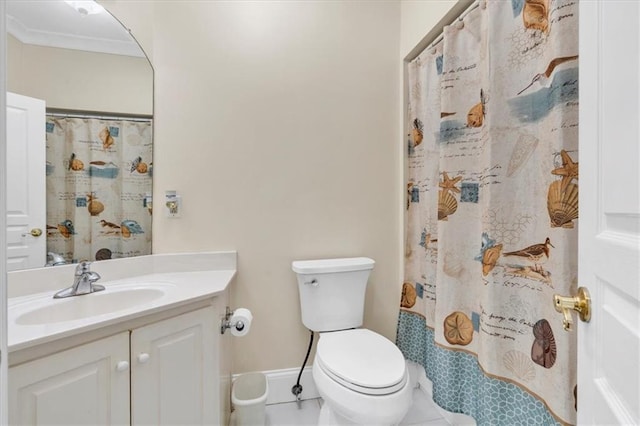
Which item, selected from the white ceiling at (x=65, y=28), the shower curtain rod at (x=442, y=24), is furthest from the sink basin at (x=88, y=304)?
the shower curtain rod at (x=442, y=24)

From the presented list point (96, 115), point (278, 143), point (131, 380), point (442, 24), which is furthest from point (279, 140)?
point (131, 380)

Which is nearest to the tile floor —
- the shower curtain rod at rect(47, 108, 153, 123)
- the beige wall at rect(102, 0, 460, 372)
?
the beige wall at rect(102, 0, 460, 372)

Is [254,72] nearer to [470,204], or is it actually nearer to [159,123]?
[159,123]

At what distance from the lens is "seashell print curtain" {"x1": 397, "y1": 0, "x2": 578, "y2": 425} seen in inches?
33.6

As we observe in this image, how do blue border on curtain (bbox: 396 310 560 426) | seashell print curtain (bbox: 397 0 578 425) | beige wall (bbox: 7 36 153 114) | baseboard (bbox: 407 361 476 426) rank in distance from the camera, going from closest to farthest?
seashell print curtain (bbox: 397 0 578 425)
blue border on curtain (bbox: 396 310 560 426)
beige wall (bbox: 7 36 153 114)
baseboard (bbox: 407 361 476 426)

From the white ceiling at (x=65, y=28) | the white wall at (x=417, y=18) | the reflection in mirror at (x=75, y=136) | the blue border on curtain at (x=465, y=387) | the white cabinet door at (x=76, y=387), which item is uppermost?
the white wall at (x=417, y=18)

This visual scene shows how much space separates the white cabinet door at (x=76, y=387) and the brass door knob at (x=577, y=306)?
3.82ft

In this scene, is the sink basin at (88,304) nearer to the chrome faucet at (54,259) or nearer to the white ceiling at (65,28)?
the chrome faucet at (54,259)

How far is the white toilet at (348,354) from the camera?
1.02 m

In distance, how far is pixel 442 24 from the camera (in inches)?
55.2

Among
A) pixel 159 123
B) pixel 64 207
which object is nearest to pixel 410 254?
pixel 159 123

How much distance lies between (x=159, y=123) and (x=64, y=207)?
0.58m

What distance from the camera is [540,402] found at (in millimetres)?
916

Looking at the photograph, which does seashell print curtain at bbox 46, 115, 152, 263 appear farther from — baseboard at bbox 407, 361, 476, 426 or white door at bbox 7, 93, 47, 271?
baseboard at bbox 407, 361, 476, 426
